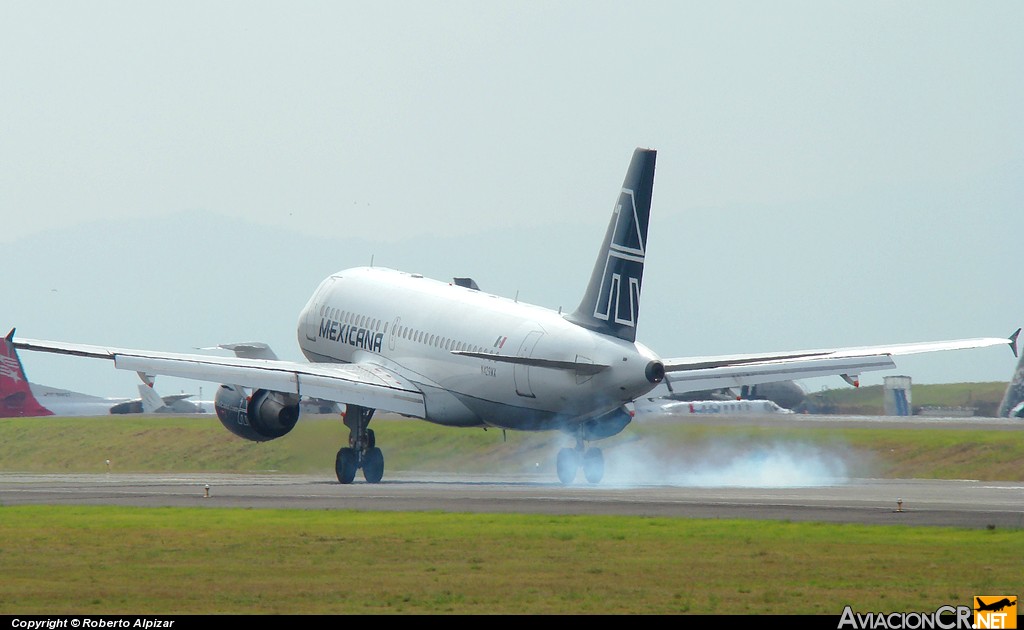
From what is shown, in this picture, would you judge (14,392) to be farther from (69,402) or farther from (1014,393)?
(1014,393)

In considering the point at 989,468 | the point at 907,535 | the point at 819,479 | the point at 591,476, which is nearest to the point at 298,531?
the point at 907,535

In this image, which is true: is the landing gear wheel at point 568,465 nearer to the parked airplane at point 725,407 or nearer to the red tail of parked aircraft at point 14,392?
the red tail of parked aircraft at point 14,392

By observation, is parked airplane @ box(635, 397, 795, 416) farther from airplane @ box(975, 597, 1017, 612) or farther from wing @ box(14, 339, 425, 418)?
airplane @ box(975, 597, 1017, 612)

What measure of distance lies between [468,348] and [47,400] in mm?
88046

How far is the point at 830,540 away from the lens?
28.7m

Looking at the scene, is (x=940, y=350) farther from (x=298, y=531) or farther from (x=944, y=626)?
(x=944, y=626)

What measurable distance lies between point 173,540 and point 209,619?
33.9 feet

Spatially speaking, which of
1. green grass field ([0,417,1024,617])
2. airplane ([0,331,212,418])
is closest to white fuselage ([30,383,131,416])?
airplane ([0,331,212,418])

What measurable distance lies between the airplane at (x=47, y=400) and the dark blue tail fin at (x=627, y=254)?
53.8 meters

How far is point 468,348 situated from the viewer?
51469mm

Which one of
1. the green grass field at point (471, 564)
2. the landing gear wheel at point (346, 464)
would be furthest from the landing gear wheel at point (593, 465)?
the green grass field at point (471, 564)

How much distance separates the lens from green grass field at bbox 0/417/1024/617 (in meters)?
21.2

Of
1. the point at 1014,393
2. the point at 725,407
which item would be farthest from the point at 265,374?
the point at 1014,393

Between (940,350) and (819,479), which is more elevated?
(940,350)
